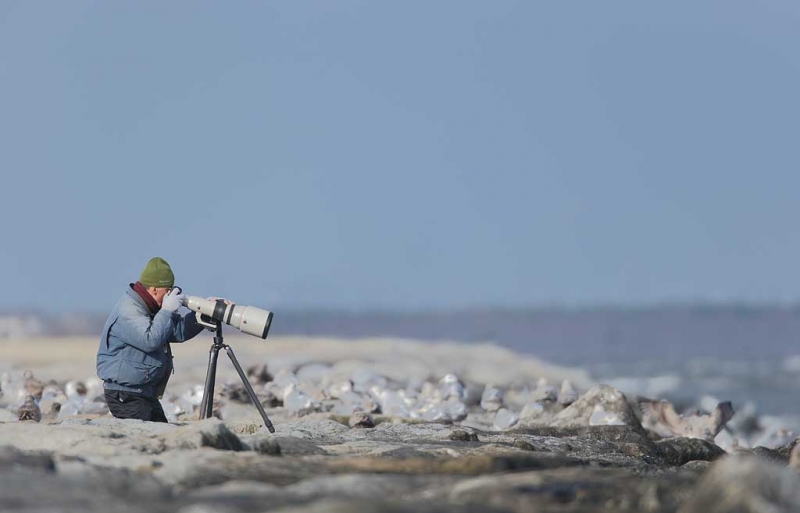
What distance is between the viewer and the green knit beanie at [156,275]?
31.0 ft

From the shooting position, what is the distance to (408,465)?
23.0 feet

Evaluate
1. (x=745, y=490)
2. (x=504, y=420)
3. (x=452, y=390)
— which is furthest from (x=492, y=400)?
(x=745, y=490)

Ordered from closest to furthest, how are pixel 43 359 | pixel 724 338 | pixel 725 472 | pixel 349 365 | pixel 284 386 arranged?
1. pixel 725 472
2. pixel 284 386
3. pixel 349 365
4. pixel 43 359
5. pixel 724 338

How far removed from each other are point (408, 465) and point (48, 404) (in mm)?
7264

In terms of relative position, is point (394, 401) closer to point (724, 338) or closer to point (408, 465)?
point (408, 465)

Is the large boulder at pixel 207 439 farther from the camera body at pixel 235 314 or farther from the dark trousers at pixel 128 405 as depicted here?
the dark trousers at pixel 128 405

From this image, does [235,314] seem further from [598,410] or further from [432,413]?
[432,413]

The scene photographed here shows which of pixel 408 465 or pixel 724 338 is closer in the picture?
pixel 408 465

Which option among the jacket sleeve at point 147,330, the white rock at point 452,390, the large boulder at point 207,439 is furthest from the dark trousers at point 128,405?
the white rock at point 452,390

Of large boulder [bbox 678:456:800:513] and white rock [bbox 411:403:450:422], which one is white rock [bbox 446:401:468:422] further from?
large boulder [bbox 678:456:800:513]

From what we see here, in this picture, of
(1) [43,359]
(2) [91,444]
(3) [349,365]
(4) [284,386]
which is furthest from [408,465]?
(1) [43,359]

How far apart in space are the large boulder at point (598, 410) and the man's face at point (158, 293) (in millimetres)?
4143

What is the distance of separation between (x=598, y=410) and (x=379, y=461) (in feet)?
18.3

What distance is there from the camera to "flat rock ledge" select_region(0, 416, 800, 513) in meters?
5.22
